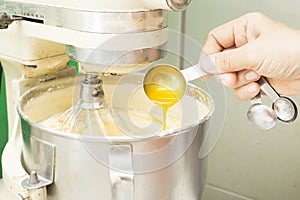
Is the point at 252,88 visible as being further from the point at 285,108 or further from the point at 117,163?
the point at 117,163

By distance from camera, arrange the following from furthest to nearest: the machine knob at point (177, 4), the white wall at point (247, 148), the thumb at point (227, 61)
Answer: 1. the white wall at point (247, 148)
2. the thumb at point (227, 61)
3. the machine knob at point (177, 4)

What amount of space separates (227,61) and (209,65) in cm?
4

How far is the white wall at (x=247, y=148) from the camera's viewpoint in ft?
3.89

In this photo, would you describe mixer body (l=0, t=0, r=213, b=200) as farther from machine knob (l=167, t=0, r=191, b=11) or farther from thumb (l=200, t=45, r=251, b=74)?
thumb (l=200, t=45, r=251, b=74)

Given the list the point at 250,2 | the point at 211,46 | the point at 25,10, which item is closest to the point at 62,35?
the point at 25,10

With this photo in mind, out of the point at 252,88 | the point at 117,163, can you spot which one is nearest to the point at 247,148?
the point at 252,88

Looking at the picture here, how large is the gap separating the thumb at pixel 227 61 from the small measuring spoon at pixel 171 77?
0.02 metres

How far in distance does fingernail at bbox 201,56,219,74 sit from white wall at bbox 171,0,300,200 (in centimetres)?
47

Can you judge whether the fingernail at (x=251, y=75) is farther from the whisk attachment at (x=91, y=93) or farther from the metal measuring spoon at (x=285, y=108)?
A: the whisk attachment at (x=91, y=93)

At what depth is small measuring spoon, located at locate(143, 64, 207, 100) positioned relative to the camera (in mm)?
746

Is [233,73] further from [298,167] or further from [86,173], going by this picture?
[298,167]

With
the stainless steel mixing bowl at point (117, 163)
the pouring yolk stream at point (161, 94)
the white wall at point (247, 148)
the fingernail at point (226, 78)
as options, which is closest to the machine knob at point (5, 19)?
the stainless steel mixing bowl at point (117, 163)

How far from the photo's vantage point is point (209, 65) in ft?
2.44

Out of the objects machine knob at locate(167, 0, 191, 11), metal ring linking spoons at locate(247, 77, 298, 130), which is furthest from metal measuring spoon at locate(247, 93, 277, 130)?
machine knob at locate(167, 0, 191, 11)
